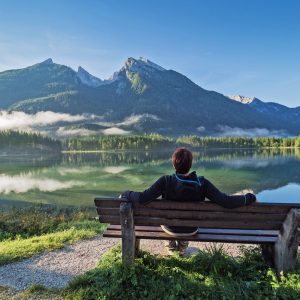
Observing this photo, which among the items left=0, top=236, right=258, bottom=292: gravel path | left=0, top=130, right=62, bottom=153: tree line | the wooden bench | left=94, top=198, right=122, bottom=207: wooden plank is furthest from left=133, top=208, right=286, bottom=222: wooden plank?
left=0, top=130, right=62, bottom=153: tree line

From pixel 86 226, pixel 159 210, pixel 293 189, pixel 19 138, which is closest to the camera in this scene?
pixel 159 210

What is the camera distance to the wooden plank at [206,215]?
5961 millimetres

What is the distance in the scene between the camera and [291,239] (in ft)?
19.5

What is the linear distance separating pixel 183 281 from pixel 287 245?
6.83 feet

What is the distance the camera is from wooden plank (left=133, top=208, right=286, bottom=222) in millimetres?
5961

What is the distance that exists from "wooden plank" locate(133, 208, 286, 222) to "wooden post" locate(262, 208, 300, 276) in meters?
0.21

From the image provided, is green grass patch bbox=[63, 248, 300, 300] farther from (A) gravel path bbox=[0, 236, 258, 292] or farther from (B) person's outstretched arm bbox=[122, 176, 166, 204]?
(B) person's outstretched arm bbox=[122, 176, 166, 204]

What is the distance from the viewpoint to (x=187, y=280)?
6.18 m

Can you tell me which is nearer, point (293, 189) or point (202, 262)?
point (202, 262)

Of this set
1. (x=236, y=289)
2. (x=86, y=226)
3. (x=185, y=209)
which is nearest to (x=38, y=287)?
(x=185, y=209)

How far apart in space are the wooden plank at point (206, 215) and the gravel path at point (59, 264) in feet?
8.14

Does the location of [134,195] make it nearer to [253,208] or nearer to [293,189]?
[253,208]

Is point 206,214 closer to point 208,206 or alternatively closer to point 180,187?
point 208,206

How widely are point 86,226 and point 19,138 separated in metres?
193
